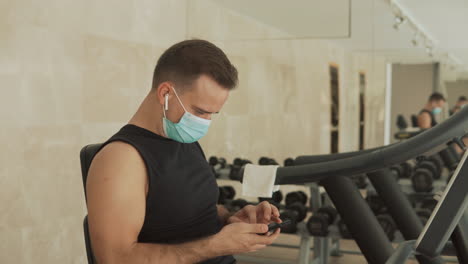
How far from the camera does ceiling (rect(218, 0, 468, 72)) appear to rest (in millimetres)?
4215

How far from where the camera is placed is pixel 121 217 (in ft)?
3.73

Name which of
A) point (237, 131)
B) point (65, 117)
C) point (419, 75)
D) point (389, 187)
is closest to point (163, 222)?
point (389, 187)

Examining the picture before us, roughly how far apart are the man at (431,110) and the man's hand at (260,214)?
3327 mm

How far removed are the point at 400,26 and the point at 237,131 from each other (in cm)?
162

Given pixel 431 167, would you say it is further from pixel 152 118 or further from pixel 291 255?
pixel 152 118

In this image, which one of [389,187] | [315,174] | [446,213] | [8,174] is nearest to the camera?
[446,213]

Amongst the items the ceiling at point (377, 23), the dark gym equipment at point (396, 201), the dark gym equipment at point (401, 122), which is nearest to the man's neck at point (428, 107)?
the dark gym equipment at point (401, 122)

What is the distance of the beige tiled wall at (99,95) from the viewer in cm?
277

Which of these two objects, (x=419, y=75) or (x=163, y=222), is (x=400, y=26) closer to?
(x=419, y=75)

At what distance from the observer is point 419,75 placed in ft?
14.5

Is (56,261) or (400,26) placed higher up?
(400,26)

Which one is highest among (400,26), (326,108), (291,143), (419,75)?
(400,26)

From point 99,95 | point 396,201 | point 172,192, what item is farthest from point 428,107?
point 172,192

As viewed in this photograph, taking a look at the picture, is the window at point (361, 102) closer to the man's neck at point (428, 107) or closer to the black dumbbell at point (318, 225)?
the man's neck at point (428, 107)
